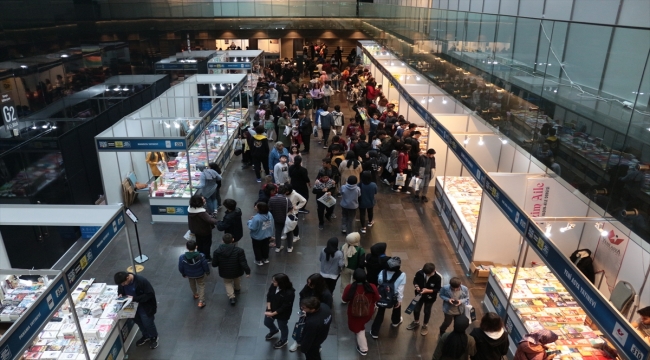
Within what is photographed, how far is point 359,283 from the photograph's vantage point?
18.3 ft

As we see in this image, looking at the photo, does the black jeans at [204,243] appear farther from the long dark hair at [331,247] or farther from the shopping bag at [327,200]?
the long dark hair at [331,247]

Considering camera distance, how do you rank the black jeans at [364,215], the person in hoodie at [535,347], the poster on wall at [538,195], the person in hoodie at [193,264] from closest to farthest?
the person in hoodie at [535,347]
the person in hoodie at [193,264]
the poster on wall at [538,195]
the black jeans at [364,215]

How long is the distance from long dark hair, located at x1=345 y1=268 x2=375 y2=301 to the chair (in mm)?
3124

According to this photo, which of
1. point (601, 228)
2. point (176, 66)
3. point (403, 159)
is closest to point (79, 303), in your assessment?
point (601, 228)

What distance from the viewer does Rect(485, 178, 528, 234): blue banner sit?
18.5 ft

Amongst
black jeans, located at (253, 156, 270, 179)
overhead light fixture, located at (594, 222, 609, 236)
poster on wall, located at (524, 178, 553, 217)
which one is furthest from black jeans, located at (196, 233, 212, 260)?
overhead light fixture, located at (594, 222, 609, 236)

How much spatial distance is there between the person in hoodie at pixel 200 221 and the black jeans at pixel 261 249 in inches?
32.7

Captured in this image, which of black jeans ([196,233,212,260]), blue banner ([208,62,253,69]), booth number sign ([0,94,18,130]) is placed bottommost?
black jeans ([196,233,212,260])

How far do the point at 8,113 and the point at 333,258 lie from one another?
6.31 metres

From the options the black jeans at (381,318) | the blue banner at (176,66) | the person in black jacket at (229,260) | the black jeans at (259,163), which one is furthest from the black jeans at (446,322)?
the blue banner at (176,66)

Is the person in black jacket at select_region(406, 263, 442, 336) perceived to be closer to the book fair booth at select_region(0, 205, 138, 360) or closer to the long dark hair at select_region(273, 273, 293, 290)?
the long dark hair at select_region(273, 273, 293, 290)

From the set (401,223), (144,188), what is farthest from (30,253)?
(401,223)

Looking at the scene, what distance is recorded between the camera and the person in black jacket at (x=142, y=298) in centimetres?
569

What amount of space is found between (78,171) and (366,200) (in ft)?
20.8
